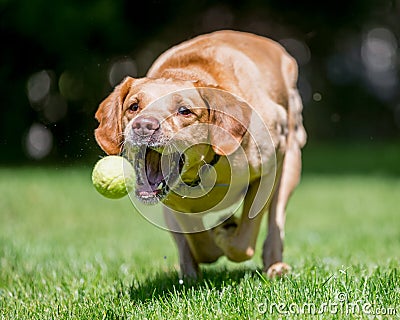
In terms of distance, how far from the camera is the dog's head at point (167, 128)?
3203 mm

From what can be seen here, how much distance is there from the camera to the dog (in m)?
3.28

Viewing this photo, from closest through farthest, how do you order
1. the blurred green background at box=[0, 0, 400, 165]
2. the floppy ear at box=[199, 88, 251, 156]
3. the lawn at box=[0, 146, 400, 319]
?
the lawn at box=[0, 146, 400, 319], the floppy ear at box=[199, 88, 251, 156], the blurred green background at box=[0, 0, 400, 165]

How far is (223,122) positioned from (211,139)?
0.36 feet

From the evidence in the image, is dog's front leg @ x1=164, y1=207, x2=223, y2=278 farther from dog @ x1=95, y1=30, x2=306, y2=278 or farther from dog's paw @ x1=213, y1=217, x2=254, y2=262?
dog's paw @ x1=213, y1=217, x2=254, y2=262

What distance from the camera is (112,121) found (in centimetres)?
353

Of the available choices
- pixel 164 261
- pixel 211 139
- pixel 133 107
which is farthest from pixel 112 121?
pixel 164 261

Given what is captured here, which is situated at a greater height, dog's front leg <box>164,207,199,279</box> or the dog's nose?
the dog's nose

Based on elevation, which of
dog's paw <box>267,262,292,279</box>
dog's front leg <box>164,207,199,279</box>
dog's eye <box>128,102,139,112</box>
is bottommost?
dog's paw <box>267,262,292,279</box>

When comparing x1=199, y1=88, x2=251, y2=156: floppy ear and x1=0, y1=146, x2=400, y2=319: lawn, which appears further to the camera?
x1=199, y1=88, x2=251, y2=156: floppy ear

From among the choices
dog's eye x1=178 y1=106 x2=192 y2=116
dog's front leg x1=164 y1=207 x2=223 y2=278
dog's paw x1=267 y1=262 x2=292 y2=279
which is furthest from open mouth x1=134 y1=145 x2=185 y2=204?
dog's paw x1=267 y1=262 x2=292 y2=279

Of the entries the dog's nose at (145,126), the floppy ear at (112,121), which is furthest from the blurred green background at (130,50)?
the dog's nose at (145,126)

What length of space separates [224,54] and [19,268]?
2.02m

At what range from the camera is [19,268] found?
15.1ft

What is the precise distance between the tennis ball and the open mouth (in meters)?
0.04
